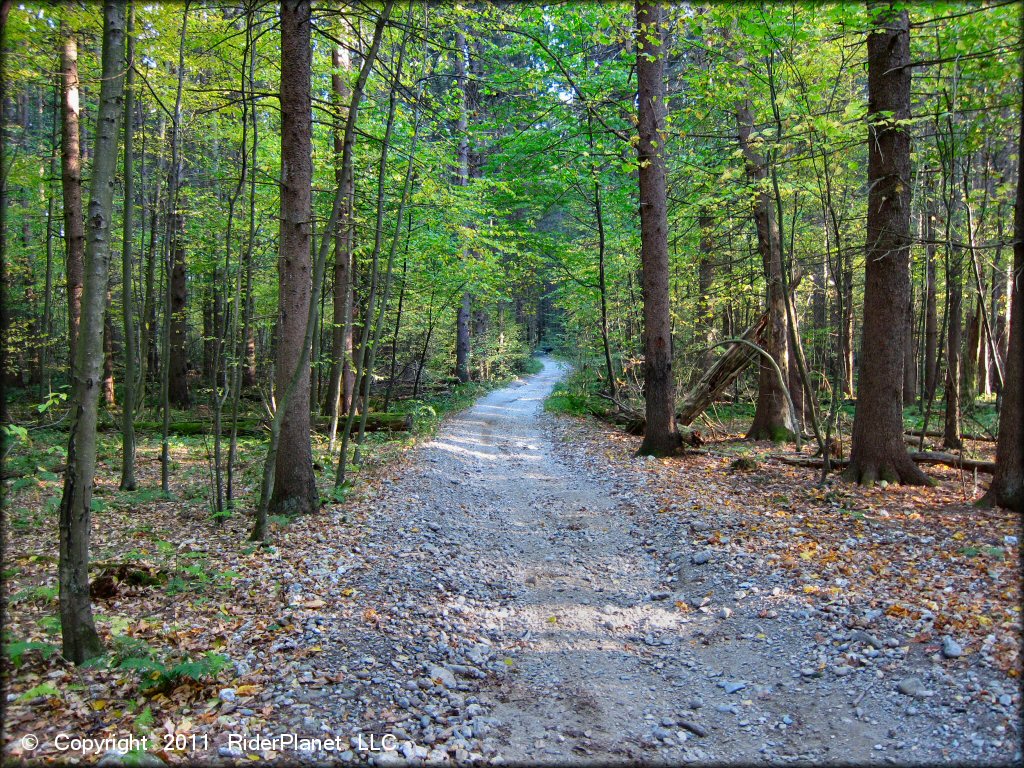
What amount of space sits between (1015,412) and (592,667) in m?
5.61

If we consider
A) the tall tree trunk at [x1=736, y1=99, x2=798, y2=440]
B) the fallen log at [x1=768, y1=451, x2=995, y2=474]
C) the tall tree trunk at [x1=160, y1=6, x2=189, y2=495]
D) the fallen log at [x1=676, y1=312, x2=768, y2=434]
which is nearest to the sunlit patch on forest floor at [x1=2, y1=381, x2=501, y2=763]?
the tall tree trunk at [x1=160, y1=6, x2=189, y2=495]

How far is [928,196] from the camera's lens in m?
9.93

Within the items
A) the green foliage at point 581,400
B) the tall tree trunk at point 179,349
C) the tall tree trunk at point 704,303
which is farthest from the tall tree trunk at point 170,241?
the green foliage at point 581,400

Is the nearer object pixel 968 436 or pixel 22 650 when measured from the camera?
pixel 22 650

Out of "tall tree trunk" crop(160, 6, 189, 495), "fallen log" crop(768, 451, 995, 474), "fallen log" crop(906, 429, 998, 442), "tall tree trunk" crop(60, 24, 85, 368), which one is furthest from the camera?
"fallen log" crop(906, 429, 998, 442)

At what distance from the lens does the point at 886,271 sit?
7441mm

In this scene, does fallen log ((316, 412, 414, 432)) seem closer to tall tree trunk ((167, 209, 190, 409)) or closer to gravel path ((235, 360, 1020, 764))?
tall tree trunk ((167, 209, 190, 409))

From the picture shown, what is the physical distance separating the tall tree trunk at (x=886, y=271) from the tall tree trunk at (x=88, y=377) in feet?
25.5

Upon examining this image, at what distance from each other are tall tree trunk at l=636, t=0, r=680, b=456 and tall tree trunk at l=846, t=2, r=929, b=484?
359 cm

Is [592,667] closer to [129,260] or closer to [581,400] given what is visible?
[129,260]

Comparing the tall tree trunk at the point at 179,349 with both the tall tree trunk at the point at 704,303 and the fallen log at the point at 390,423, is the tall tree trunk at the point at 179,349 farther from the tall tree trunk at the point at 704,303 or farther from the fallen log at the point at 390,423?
the tall tree trunk at the point at 704,303

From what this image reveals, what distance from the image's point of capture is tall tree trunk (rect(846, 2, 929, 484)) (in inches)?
281

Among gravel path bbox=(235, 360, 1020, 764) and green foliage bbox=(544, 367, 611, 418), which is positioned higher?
green foliage bbox=(544, 367, 611, 418)

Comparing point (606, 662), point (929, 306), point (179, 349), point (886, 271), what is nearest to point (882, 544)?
point (606, 662)
